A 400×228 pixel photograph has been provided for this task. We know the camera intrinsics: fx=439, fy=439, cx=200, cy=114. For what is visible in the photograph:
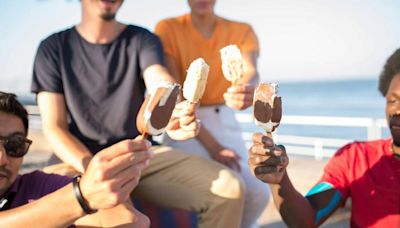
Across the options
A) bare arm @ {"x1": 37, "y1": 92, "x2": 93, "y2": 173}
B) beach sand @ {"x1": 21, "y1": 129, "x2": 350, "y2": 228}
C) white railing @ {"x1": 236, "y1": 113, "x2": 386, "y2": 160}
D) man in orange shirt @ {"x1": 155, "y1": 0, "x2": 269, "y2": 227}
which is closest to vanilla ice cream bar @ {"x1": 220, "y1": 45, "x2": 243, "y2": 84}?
man in orange shirt @ {"x1": 155, "y1": 0, "x2": 269, "y2": 227}

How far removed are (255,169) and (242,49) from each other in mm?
1232

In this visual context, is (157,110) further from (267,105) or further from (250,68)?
(250,68)

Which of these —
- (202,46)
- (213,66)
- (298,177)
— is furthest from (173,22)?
(298,177)

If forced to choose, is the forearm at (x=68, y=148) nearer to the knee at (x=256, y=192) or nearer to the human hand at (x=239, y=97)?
the human hand at (x=239, y=97)

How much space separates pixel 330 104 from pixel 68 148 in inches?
1573

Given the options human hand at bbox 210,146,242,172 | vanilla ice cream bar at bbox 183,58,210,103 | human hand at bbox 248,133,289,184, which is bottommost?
human hand at bbox 210,146,242,172

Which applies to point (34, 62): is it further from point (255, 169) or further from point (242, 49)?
point (255, 169)

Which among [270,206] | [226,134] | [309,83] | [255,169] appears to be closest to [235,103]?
[255,169]

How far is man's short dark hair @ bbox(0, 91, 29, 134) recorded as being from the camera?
5.09 feet

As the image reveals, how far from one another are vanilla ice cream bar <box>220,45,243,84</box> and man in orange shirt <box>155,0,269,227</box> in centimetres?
44

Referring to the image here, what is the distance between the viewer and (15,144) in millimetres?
1497

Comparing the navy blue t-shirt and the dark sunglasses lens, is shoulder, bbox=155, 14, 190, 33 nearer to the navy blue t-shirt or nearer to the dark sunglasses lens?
the navy blue t-shirt

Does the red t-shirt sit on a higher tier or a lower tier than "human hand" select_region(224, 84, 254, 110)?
lower

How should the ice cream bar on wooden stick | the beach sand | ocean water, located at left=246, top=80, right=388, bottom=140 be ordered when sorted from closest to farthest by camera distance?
the ice cream bar on wooden stick
the beach sand
ocean water, located at left=246, top=80, right=388, bottom=140
